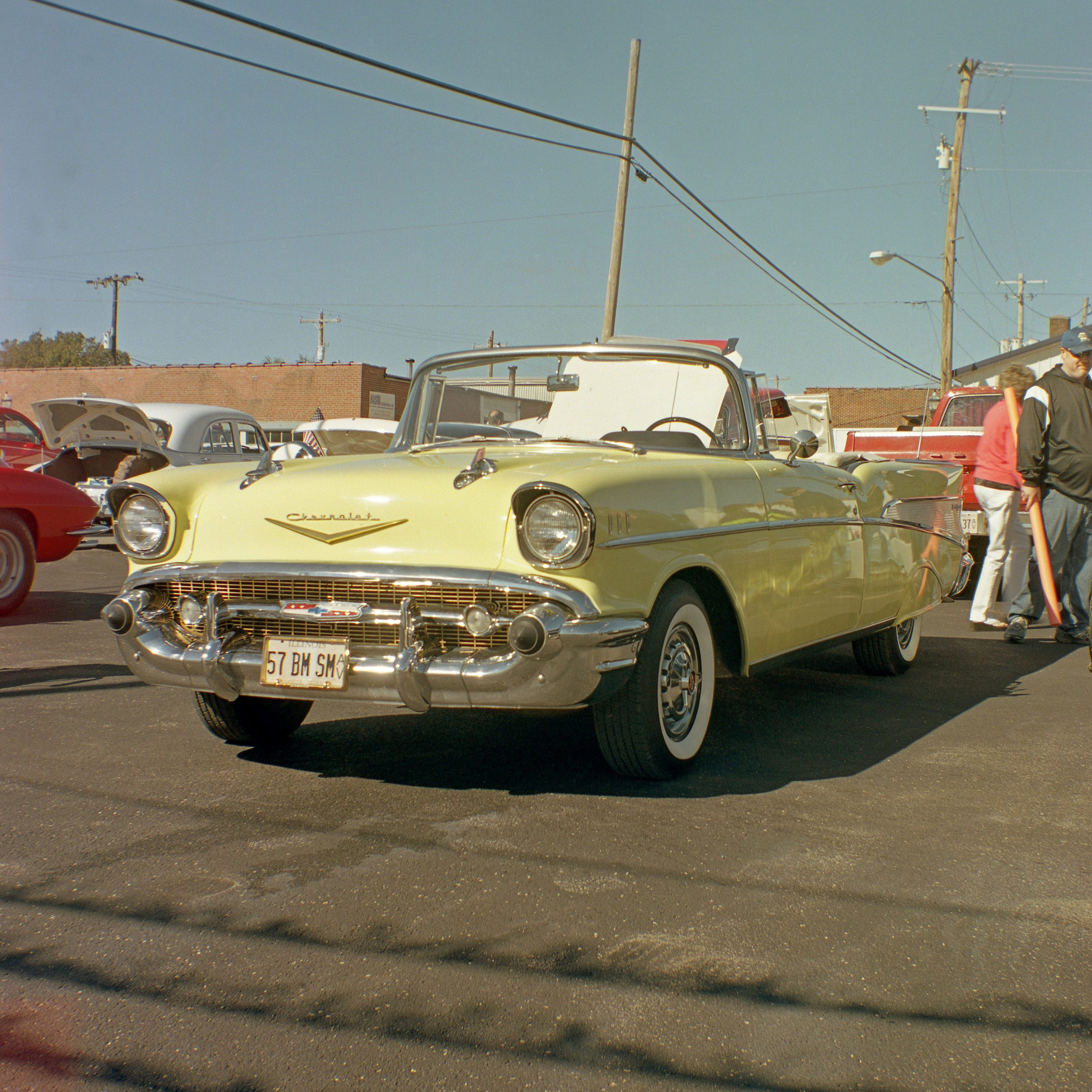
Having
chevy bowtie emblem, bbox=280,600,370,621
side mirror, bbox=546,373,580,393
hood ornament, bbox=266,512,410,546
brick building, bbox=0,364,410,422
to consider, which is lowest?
chevy bowtie emblem, bbox=280,600,370,621

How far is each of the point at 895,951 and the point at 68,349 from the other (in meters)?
94.4

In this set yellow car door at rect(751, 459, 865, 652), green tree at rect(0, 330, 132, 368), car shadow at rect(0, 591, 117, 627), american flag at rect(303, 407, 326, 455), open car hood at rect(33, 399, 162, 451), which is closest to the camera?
yellow car door at rect(751, 459, 865, 652)

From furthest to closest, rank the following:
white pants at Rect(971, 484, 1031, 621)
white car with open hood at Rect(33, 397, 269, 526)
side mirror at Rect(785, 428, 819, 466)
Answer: white car with open hood at Rect(33, 397, 269, 526) → white pants at Rect(971, 484, 1031, 621) → side mirror at Rect(785, 428, 819, 466)

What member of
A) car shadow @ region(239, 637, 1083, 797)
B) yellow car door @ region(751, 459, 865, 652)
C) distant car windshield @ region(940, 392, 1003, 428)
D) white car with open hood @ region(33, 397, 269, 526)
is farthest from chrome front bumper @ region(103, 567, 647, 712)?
distant car windshield @ region(940, 392, 1003, 428)

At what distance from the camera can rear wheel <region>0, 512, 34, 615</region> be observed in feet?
26.3

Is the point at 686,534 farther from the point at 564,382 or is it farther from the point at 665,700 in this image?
the point at 564,382

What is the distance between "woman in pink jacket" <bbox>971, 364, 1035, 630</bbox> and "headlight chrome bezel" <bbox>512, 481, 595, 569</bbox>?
17.6 feet

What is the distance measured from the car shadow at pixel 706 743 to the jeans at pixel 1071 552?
148cm

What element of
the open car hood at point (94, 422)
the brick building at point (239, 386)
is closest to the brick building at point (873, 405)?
the brick building at point (239, 386)

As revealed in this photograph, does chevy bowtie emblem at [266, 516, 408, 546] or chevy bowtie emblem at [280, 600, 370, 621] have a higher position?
chevy bowtie emblem at [266, 516, 408, 546]

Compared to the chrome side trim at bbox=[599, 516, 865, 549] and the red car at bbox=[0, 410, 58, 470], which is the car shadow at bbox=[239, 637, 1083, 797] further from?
the red car at bbox=[0, 410, 58, 470]

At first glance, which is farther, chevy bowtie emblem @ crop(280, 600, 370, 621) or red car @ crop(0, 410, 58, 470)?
red car @ crop(0, 410, 58, 470)

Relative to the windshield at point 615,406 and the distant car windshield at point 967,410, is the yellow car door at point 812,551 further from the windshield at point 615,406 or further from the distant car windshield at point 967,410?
the distant car windshield at point 967,410

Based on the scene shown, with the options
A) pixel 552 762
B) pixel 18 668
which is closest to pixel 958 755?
pixel 552 762
